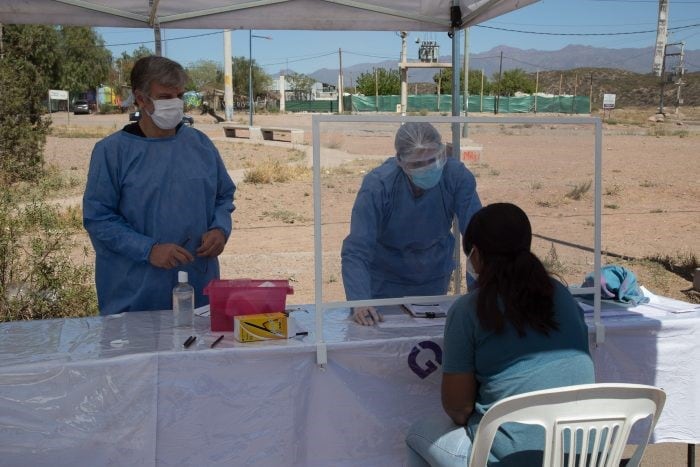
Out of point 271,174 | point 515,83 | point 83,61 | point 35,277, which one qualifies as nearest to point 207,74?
point 83,61

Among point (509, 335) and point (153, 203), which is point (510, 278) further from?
point (153, 203)

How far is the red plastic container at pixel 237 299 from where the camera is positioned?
2.40 meters

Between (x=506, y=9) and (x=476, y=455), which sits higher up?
(x=506, y=9)

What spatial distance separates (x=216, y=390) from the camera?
226cm

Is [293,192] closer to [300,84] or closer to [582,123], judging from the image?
[582,123]

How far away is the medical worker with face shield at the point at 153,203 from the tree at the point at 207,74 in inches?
2397

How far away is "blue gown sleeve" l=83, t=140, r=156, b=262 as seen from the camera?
→ 259 centimetres

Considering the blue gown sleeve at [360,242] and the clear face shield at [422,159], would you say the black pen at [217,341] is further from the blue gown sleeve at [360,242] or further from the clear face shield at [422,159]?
the clear face shield at [422,159]

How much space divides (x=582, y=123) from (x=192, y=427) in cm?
165

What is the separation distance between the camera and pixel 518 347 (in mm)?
1804

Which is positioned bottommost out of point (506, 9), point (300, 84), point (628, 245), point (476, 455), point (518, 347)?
point (628, 245)

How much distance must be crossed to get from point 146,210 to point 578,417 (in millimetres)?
1724

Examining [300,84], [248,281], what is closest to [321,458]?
[248,281]

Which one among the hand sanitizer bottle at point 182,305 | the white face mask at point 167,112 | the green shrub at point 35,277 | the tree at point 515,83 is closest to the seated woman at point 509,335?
the hand sanitizer bottle at point 182,305
